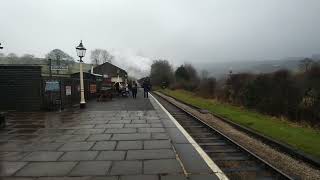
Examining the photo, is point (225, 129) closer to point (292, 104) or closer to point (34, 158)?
point (292, 104)

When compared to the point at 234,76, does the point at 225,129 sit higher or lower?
lower

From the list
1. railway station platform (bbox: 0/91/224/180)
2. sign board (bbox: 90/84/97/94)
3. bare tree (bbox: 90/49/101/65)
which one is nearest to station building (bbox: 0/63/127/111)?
railway station platform (bbox: 0/91/224/180)

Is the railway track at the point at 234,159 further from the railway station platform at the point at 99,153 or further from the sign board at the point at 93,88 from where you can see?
the sign board at the point at 93,88

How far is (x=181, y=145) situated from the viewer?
36.3 ft

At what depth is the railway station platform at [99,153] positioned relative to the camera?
7453 millimetres

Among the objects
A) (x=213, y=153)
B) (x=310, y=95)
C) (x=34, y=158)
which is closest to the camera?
(x=34, y=158)

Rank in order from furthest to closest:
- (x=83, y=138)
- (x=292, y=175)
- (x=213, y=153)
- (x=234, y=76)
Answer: (x=234, y=76)
(x=83, y=138)
(x=213, y=153)
(x=292, y=175)

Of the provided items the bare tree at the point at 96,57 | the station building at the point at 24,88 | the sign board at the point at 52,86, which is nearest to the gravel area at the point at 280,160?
the sign board at the point at 52,86

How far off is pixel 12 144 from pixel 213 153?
5.27 m

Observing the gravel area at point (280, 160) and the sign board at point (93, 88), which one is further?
the sign board at point (93, 88)

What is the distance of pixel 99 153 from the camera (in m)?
9.46

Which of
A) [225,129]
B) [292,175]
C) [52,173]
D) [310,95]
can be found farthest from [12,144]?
[310,95]

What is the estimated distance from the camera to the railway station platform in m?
7.45

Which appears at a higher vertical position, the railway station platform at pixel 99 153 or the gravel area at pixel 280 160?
the railway station platform at pixel 99 153
